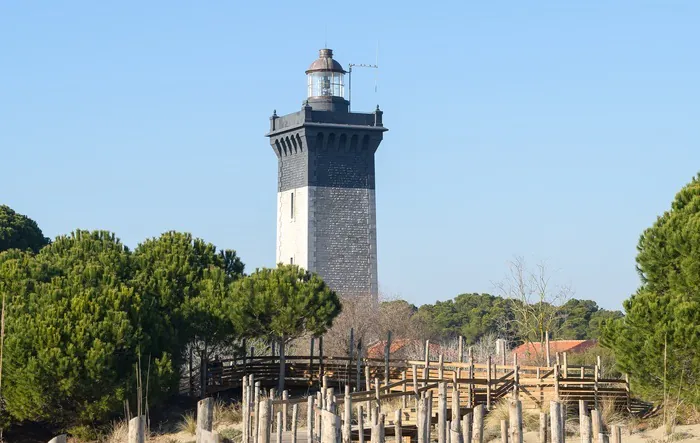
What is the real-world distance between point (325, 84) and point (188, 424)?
120 ft

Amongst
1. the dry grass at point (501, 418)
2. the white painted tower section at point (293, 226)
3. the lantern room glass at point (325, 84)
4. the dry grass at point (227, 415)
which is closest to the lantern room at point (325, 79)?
the lantern room glass at point (325, 84)

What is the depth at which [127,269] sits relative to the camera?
3909cm

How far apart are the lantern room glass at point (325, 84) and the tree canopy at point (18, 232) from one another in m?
18.0

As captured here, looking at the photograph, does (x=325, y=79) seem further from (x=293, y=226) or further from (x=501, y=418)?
(x=501, y=418)

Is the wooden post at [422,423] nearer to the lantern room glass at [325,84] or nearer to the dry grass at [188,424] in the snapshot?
the dry grass at [188,424]

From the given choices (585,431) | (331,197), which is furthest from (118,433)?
(331,197)

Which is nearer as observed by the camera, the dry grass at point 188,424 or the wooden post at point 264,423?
A: the wooden post at point 264,423

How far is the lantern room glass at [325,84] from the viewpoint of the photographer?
2653 inches

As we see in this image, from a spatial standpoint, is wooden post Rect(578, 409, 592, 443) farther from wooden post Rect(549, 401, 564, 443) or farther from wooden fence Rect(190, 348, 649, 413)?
wooden fence Rect(190, 348, 649, 413)

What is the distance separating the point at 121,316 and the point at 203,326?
450cm

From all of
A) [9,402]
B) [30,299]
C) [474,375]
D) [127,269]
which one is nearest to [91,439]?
[9,402]

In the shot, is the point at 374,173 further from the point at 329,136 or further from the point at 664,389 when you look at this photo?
the point at 664,389

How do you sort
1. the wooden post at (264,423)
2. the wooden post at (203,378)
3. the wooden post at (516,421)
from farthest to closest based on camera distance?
the wooden post at (203,378)
the wooden post at (516,421)
the wooden post at (264,423)

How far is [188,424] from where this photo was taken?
33.4m
